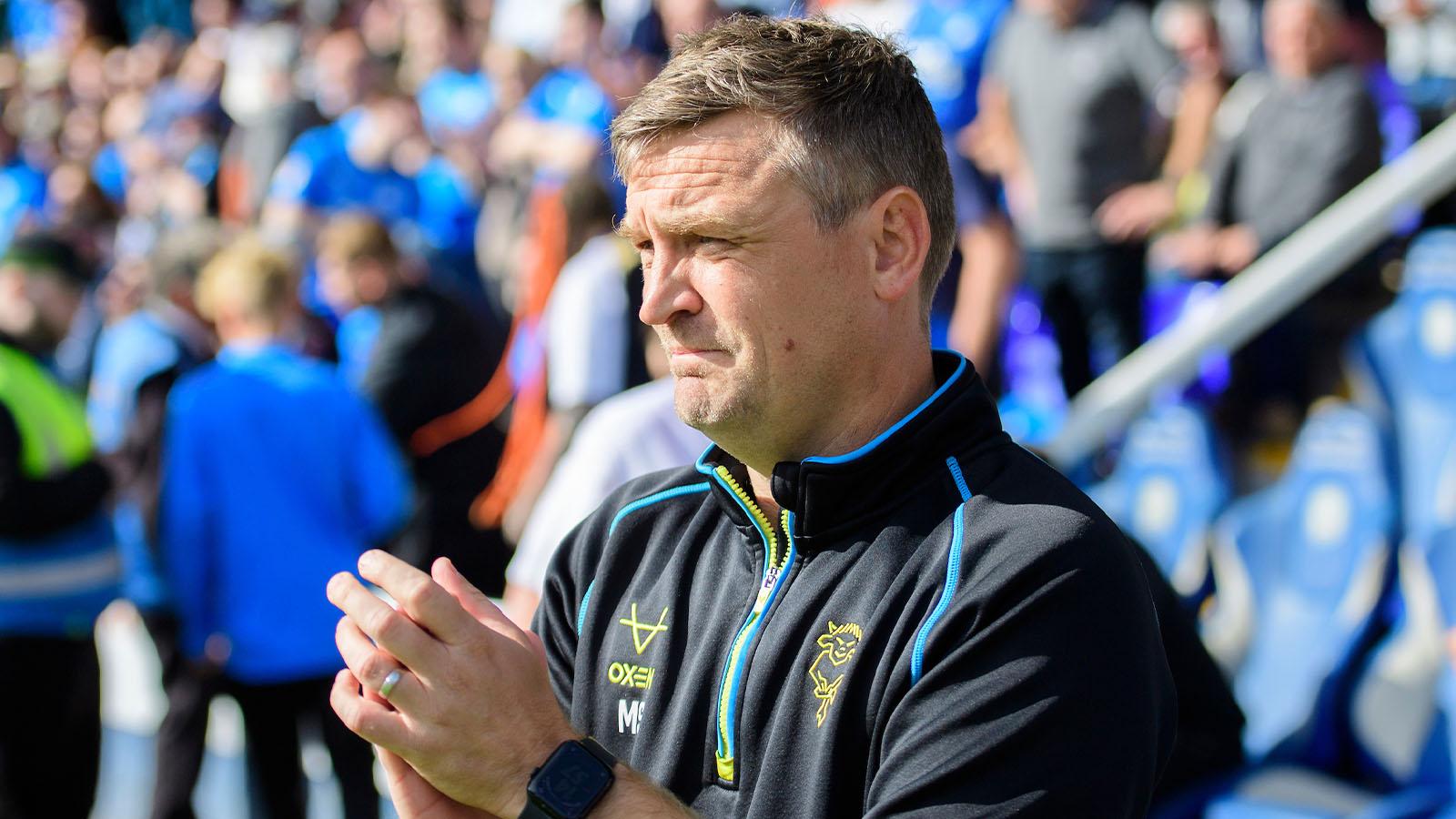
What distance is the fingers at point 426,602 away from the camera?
4.55ft

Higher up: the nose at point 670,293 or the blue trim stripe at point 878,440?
the nose at point 670,293

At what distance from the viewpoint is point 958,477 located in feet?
5.09

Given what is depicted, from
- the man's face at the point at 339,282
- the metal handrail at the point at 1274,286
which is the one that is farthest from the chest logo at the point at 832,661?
the man's face at the point at 339,282

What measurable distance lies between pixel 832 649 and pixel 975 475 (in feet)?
0.80

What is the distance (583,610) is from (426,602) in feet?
1.30

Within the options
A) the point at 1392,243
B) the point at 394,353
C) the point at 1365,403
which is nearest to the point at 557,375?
the point at 394,353

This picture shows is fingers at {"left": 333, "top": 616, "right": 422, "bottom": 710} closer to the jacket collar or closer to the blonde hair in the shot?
the jacket collar

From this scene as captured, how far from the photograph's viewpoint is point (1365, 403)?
4.53m

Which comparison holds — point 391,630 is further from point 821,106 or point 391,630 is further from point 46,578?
point 46,578

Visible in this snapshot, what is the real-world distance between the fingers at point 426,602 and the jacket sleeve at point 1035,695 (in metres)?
0.43

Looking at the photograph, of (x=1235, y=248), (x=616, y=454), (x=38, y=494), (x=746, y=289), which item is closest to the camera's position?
(x=746, y=289)

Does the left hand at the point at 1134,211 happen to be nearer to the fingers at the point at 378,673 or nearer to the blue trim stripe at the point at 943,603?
the blue trim stripe at the point at 943,603

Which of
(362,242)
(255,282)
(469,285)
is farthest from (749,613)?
(469,285)

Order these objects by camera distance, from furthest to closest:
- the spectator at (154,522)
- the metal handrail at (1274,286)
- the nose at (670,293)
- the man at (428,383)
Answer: the man at (428,383), the metal handrail at (1274,286), the spectator at (154,522), the nose at (670,293)
